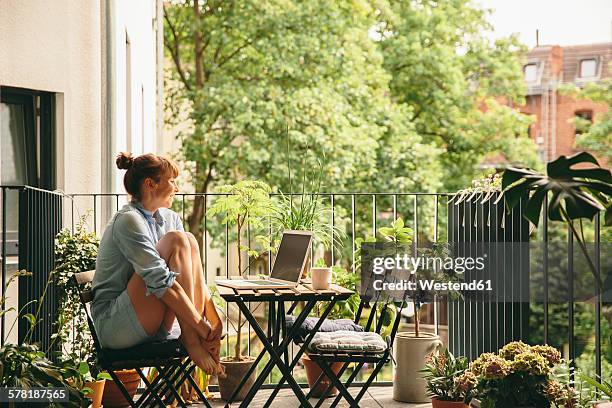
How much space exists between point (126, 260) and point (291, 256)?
2.58 feet

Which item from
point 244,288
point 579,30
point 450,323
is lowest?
point 450,323

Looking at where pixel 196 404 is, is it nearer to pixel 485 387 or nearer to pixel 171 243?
pixel 171 243

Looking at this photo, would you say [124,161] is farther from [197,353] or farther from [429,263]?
[429,263]

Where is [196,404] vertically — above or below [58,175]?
below

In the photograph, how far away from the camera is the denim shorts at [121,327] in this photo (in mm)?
A: 3422

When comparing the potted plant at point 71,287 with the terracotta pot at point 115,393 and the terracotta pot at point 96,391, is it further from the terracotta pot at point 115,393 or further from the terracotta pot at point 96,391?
the terracotta pot at point 115,393

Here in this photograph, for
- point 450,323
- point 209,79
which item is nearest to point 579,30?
point 209,79

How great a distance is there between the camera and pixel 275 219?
4.86 m

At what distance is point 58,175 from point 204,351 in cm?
249

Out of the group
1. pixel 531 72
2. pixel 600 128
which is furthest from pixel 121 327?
pixel 531 72

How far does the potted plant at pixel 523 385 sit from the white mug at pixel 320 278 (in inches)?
32.3

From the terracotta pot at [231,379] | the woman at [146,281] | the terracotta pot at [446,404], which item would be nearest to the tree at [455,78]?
the terracotta pot at [231,379]

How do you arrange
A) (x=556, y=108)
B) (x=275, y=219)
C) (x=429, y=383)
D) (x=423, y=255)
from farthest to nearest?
(x=556, y=108)
(x=275, y=219)
(x=423, y=255)
(x=429, y=383)

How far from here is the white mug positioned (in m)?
3.74
